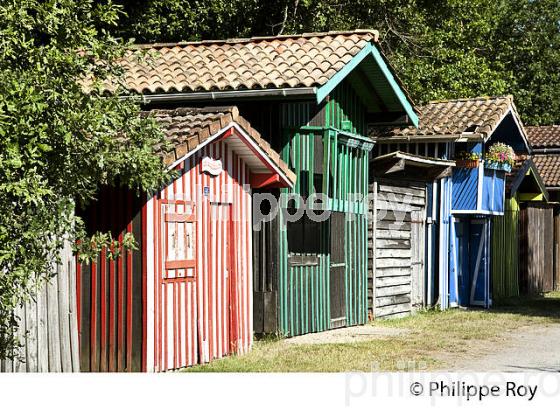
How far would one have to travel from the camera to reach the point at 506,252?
27.7 metres

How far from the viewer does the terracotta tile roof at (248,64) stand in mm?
16344

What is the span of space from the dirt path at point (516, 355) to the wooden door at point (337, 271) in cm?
284

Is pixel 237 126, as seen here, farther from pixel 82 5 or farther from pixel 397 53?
pixel 397 53

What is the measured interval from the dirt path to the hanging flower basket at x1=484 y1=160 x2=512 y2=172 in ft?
20.4

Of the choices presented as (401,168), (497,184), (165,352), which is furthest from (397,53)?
(165,352)

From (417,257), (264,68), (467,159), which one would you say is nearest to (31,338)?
(264,68)

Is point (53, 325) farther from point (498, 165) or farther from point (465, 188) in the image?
point (498, 165)

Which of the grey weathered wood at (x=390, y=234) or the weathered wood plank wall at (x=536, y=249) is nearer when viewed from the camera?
the grey weathered wood at (x=390, y=234)

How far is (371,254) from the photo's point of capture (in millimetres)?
20219

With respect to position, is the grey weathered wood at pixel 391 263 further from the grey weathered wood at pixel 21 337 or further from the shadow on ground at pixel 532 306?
the grey weathered wood at pixel 21 337

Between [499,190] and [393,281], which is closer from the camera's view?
[393,281]

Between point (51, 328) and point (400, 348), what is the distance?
638 centimetres

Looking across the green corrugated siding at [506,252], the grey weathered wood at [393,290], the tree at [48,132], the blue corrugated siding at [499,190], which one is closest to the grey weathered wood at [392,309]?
the grey weathered wood at [393,290]

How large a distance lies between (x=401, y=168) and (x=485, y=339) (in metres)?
3.86
